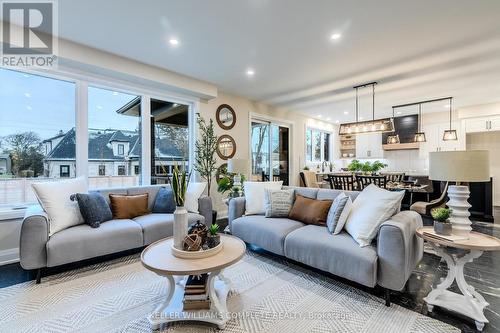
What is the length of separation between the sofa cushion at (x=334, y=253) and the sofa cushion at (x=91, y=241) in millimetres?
1874

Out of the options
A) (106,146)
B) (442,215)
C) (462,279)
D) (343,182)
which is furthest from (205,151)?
(462,279)

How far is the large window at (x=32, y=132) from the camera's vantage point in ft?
9.99

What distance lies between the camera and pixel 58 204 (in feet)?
8.72

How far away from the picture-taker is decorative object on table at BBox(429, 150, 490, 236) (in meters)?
1.90

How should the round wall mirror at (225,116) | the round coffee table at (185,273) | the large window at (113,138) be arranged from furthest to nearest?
the round wall mirror at (225,116) → the large window at (113,138) → the round coffee table at (185,273)

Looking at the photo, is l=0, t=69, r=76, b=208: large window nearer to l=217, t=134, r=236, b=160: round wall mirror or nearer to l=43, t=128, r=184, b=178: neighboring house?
l=43, t=128, r=184, b=178: neighboring house

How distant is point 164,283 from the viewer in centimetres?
236

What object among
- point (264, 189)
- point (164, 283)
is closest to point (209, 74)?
point (264, 189)

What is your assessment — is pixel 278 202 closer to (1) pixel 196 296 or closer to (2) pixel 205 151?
(1) pixel 196 296

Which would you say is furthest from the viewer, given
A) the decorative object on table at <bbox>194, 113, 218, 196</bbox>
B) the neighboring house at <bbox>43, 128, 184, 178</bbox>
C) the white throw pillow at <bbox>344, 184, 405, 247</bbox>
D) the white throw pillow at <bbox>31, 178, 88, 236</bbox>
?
the decorative object on table at <bbox>194, 113, 218, 196</bbox>

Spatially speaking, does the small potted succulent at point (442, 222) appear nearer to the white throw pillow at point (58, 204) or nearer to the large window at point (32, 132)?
the white throw pillow at point (58, 204)

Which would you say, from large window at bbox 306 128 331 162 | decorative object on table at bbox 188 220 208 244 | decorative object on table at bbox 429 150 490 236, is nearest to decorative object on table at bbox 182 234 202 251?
decorative object on table at bbox 188 220 208 244

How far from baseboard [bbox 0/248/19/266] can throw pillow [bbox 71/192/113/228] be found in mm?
1061

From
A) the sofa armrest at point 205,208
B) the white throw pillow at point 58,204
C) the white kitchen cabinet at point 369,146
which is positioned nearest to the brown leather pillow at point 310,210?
the sofa armrest at point 205,208
